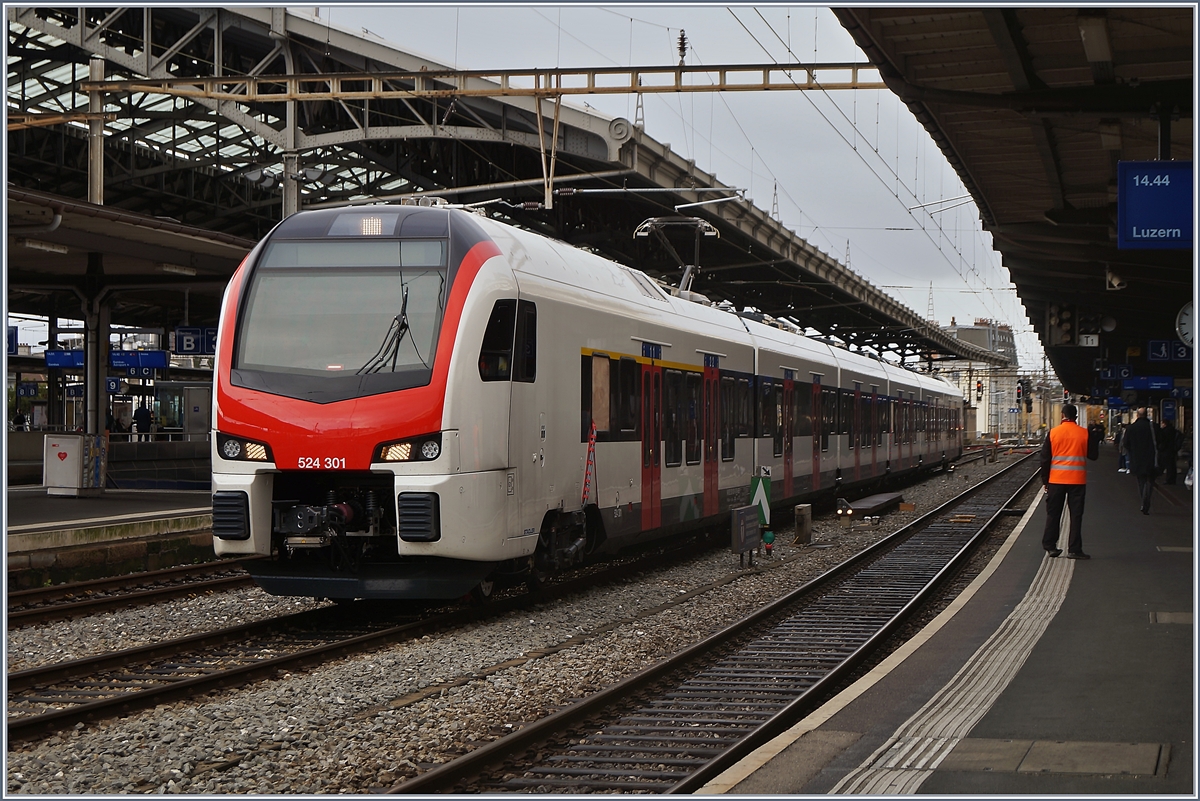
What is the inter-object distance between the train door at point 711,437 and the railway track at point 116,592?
5.65 metres

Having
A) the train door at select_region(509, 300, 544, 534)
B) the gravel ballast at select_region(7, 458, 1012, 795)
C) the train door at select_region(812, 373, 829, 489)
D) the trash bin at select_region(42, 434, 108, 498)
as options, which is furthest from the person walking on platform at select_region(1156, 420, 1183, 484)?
the trash bin at select_region(42, 434, 108, 498)

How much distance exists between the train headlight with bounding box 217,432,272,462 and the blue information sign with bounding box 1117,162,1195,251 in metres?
6.95

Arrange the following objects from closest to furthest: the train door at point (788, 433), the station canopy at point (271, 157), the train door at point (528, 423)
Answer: the train door at point (528, 423)
the train door at point (788, 433)
the station canopy at point (271, 157)

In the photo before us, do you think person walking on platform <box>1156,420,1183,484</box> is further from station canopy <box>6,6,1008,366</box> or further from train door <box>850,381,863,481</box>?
station canopy <box>6,6,1008,366</box>

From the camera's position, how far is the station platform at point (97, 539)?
1328cm

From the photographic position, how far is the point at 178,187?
126 ft

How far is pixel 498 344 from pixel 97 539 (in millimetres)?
6916

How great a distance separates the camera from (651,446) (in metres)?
13.5

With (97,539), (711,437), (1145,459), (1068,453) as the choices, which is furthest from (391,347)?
(1145,459)

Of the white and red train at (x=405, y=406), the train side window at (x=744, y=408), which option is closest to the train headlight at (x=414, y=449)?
the white and red train at (x=405, y=406)

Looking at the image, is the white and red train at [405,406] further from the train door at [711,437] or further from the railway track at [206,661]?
the train door at [711,437]

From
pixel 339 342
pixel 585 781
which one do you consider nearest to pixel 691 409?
pixel 339 342

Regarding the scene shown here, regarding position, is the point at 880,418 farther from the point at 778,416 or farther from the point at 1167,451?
the point at 778,416

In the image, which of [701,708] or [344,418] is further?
[344,418]
